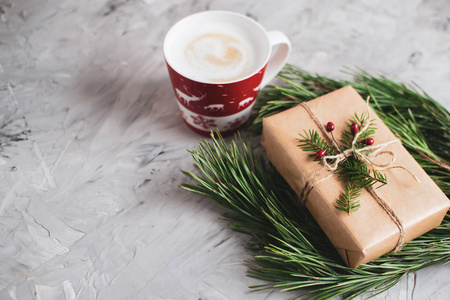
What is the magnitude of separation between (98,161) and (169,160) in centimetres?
11

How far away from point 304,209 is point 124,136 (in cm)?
32

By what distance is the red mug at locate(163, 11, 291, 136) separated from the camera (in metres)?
0.59

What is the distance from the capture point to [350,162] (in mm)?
551

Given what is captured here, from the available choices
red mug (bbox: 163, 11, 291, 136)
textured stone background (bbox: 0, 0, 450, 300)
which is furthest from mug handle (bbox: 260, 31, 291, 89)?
textured stone background (bbox: 0, 0, 450, 300)

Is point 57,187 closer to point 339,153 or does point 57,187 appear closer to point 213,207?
point 213,207

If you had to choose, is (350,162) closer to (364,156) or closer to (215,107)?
(364,156)

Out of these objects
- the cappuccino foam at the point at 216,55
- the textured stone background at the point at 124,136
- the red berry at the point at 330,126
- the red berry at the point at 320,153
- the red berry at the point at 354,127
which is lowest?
the textured stone background at the point at 124,136

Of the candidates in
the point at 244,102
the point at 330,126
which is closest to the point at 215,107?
the point at 244,102

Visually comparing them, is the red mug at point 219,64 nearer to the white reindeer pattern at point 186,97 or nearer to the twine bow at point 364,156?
the white reindeer pattern at point 186,97

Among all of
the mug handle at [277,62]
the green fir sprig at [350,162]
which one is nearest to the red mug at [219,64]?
the mug handle at [277,62]

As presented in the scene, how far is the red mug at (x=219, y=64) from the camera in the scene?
1.93 feet

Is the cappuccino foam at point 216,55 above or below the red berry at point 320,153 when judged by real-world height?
above

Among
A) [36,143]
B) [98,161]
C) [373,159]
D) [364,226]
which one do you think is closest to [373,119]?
[373,159]

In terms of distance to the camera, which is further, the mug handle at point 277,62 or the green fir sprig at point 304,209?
the mug handle at point 277,62
